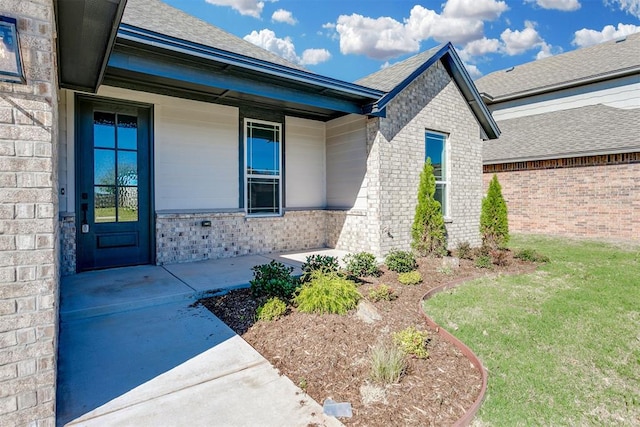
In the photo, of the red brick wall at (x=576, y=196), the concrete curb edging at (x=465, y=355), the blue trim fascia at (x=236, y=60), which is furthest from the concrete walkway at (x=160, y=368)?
the red brick wall at (x=576, y=196)

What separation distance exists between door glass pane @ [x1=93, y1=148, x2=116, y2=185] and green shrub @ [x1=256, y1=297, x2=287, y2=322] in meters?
4.04

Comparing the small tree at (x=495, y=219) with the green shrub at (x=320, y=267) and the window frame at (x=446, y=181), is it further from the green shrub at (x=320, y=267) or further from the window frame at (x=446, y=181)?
the green shrub at (x=320, y=267)

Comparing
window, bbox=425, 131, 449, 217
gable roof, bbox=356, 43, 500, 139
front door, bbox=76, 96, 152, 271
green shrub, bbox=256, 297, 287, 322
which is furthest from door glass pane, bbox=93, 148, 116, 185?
window, bbox=425, 131, 449, 217

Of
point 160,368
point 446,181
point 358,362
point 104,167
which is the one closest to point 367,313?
point 358,362

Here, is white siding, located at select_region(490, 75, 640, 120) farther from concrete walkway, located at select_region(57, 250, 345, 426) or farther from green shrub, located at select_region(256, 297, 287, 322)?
concrete walkway, located at select_region(57, 250, 345, 426)

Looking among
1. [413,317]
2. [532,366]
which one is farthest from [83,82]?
[532,366]

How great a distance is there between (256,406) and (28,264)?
5.42 feet

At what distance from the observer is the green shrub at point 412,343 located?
308cm

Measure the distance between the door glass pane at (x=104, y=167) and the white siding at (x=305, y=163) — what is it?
3.53 meters

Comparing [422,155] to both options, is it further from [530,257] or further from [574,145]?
[574,145]

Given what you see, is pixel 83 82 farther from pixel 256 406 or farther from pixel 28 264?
pixel 256 406

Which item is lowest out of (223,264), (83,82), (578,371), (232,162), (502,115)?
(578,371)

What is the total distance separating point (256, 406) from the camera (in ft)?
7.75

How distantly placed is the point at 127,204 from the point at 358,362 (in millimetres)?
A: 5228
